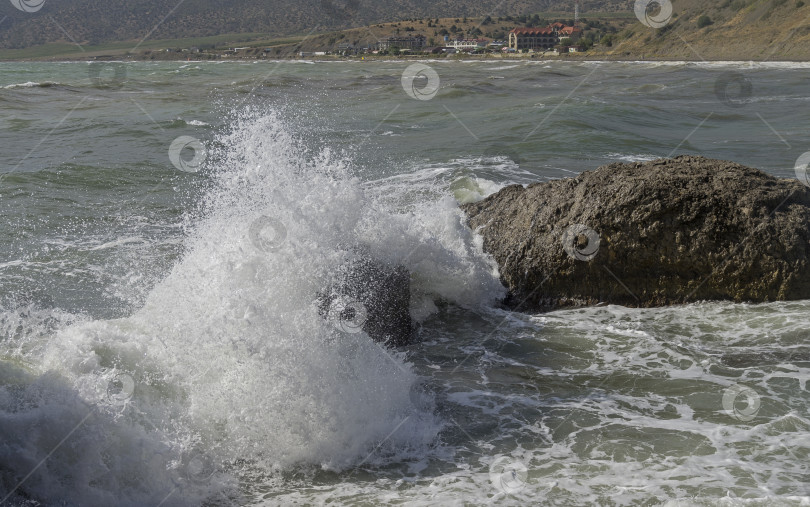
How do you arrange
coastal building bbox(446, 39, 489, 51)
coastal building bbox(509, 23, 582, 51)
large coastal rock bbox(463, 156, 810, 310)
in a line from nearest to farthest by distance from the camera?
large coastal rock bbox(463, 156, 810, 310) < coastal building bbox(509, 23, 582, 51) < coastal building bbox(446, 39, 489, 51)

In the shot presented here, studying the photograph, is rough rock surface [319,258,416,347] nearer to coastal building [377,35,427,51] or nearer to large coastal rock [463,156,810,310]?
large coastal rock [463,156,810,310]

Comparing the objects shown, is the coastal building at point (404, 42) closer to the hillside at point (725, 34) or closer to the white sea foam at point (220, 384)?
the hillside at point (725, 34)

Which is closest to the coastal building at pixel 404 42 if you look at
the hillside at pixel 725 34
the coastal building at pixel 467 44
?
the coastal building at pixel 467 44

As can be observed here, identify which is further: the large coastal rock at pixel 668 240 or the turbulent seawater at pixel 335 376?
the large coastal rock at pixel 668 240

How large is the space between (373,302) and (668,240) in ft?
8.76

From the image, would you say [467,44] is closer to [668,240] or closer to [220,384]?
[668,240]

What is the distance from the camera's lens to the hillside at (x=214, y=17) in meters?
140

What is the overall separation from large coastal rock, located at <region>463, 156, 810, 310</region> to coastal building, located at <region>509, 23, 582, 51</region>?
96.8 m

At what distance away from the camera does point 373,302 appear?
6.42m

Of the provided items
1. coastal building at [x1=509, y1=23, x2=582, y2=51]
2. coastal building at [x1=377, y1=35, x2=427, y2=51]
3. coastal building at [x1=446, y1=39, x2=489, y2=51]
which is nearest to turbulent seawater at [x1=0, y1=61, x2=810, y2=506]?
coastal building at [x1=509, y1=23, x2=582, y2=51]

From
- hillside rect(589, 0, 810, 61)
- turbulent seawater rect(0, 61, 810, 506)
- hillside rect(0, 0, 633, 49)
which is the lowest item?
turbulent seawater rect(0, 61, 810, 506)

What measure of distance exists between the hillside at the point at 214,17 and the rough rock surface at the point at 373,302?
430ft

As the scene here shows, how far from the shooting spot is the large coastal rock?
6656 millimetres

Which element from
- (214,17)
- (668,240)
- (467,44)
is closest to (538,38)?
(467,44)
